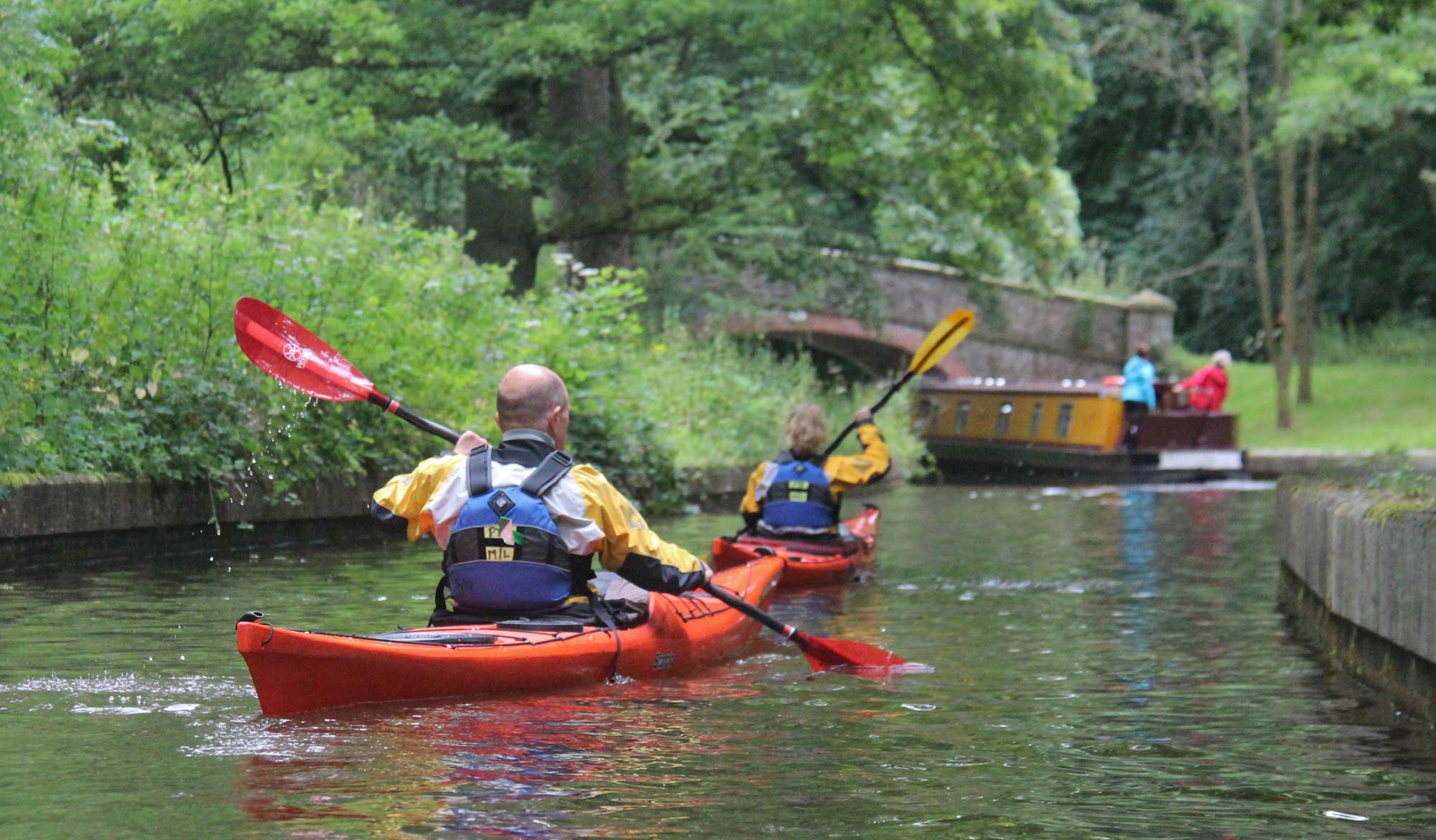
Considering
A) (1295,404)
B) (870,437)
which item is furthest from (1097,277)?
(870,437)

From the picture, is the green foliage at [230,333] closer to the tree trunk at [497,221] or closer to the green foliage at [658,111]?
the green foliage at [658,111]

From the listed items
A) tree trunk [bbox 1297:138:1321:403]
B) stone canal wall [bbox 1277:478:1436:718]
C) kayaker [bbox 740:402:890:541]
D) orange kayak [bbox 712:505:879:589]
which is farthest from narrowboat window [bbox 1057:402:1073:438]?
stone canal wall [bbox 1277:478:1436:718]

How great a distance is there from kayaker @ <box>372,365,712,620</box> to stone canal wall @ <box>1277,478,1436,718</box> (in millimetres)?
2734

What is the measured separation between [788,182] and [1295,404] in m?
16.6

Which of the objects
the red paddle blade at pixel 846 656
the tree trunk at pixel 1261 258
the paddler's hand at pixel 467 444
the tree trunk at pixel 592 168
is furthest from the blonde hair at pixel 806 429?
the tree trunk at pixel 1261 258

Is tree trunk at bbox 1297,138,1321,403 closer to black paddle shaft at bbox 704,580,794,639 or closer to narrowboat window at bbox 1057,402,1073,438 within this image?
narrowboat window at bbox 1057,402,1073,438

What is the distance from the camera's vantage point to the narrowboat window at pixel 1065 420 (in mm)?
32344

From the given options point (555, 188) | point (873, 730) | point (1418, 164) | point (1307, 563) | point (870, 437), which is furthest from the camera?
point (1418, 164)

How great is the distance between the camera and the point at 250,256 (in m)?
14.6

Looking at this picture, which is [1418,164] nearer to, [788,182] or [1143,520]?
[788,182]

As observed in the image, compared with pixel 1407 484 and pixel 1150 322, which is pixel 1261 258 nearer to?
pixel 1150 322

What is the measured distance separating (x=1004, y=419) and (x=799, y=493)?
2206cm

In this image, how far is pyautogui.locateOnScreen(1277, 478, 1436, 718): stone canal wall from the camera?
704 centimetres

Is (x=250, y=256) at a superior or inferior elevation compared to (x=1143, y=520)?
superior
